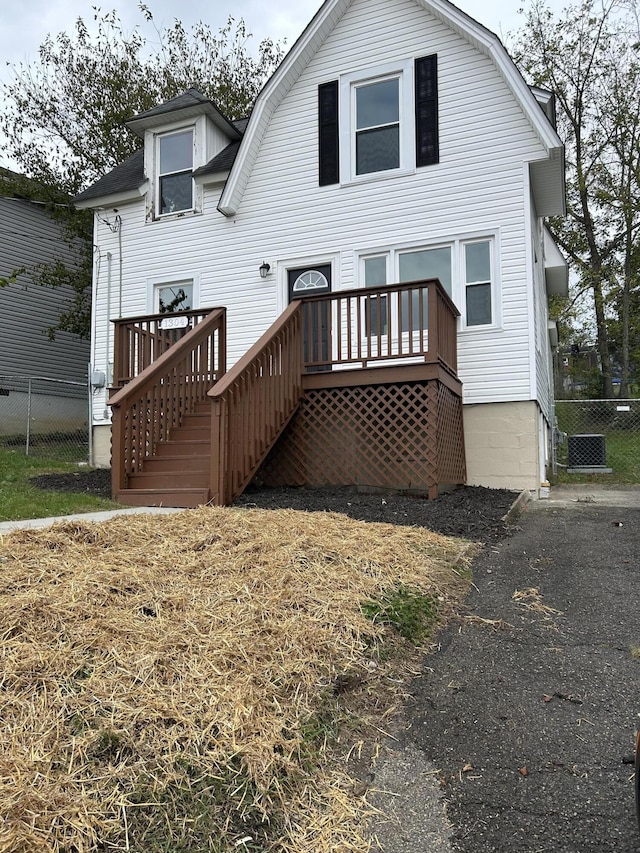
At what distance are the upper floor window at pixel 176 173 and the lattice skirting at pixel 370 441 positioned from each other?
20.0 ft

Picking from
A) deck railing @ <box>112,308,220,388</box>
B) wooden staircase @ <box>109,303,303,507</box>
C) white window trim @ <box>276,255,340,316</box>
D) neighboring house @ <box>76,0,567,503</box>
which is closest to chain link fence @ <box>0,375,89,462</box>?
neighboring house @ <box>76,0,567,503</box>

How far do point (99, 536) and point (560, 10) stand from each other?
27.2 m

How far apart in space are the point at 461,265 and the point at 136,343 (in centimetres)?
498

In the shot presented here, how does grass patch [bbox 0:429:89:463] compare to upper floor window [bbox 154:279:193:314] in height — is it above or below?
below

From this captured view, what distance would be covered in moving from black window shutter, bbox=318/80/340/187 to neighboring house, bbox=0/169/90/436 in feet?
33.1

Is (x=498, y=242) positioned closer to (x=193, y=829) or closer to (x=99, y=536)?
(x=99, y=536)

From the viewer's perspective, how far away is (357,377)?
24.8 feet

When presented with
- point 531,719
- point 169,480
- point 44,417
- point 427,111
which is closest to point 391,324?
point 169,480

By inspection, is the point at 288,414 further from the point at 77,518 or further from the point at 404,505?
the point at 77,518

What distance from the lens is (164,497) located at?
21.5 feet

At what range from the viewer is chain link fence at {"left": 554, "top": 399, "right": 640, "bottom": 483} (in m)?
12.3

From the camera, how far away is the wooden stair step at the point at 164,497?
6383 millimetres

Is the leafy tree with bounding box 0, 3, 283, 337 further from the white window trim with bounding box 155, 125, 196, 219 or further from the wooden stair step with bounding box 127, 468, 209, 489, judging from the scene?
the wooden stair step with bounding box 127, 468, 209, 489

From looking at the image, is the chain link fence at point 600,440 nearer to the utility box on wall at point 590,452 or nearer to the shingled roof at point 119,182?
the utility box on wall at point 590,452
